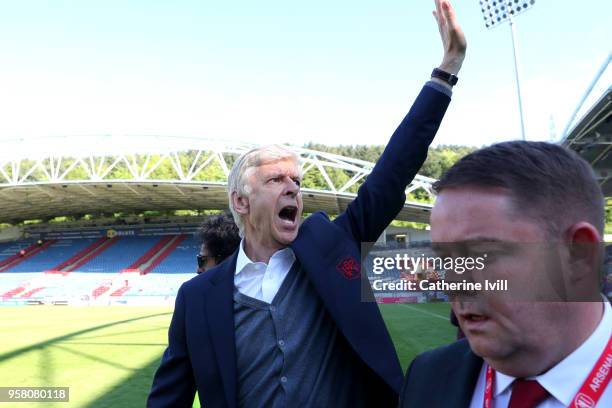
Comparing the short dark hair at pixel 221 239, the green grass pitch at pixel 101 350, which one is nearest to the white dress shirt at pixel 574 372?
the short dark hair at pixel 221 239

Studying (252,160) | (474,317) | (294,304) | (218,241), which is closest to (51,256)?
(218,241)

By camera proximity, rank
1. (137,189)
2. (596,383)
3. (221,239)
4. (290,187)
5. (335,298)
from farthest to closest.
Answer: (137,189) < (221,239) < (290,187) < (335,298) < (596,383)

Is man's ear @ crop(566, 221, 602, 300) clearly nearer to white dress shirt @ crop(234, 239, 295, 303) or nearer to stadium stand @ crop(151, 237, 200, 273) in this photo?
white dress shirt @ crop(234, 239, 295, 303)

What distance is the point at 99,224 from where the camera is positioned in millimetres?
43594

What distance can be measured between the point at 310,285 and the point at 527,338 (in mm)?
1134

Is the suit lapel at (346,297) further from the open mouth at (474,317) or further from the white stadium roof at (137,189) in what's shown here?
the white stadium roof at (137,189)

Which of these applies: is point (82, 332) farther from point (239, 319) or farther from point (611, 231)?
point (611, 231)

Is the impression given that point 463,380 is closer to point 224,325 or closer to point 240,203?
point 224,325

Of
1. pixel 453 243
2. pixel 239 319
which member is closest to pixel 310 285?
pixel 239 319

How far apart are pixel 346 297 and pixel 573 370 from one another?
3.35 ft

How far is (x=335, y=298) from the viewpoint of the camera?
5.84ft

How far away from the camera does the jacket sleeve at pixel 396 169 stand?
182 centimetres

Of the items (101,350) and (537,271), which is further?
(101,350)

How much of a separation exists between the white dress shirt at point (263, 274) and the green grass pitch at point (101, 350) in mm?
5661
